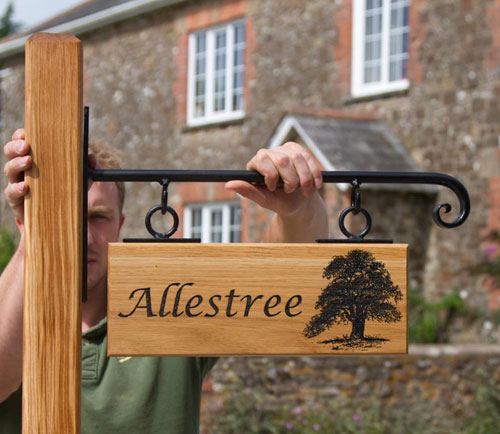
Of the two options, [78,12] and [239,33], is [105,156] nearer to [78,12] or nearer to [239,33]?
[239,33]

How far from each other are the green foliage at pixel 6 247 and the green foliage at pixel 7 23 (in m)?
24.4

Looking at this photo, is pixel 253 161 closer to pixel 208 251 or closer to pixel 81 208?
pixel 208 251

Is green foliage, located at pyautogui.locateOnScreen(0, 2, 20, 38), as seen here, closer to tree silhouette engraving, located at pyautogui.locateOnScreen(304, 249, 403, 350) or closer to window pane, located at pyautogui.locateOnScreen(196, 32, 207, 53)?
window pane, located at pyautogui.locateOnScreen(196, 32, 207, 53)

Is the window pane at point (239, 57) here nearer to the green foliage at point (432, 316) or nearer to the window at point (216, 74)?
the window at point (216, 74)

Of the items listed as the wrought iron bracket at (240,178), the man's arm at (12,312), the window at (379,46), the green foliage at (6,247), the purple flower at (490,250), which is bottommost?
the green foliage at (6,247)

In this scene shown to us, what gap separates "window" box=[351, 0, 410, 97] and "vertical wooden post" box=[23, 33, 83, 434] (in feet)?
32.1

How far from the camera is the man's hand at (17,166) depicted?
169cm

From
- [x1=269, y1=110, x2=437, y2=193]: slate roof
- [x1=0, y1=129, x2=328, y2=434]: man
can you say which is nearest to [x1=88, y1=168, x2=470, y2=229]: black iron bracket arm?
[x1=0, y1=129, x2=328, y2=434]: man

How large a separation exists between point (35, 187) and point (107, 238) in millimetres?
797

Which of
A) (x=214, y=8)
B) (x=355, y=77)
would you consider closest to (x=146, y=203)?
(x=214, y=8)

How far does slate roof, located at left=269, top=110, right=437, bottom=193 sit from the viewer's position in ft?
33.4

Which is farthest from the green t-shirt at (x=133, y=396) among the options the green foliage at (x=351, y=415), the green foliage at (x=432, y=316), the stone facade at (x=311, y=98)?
the stone facade at (x=311, y=98)

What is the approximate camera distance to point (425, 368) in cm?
705

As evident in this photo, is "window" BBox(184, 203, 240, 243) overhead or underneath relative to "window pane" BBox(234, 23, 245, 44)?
underneath
